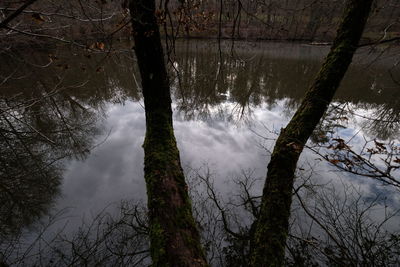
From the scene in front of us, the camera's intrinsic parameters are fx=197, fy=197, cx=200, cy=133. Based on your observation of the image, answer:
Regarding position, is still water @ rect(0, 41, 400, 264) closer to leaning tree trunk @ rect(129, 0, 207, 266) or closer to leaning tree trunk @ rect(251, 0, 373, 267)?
leaning tree trunk @ rect(129, 0, 207, 266)

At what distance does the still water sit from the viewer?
164 inches

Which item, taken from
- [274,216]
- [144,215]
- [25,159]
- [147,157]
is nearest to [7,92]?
[25,159]

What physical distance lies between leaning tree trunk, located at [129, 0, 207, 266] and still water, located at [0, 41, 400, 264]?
39 centimetres

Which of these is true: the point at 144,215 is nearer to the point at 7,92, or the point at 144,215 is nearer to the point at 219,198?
the point at 219,198

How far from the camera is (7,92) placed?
340 inches

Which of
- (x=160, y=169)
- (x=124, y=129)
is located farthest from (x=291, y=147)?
(x=124, y=129)

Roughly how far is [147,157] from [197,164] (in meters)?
2.92

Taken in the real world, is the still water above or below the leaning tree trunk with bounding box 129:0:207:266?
below

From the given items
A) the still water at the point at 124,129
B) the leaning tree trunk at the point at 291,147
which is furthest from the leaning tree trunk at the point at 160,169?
the leaning tree trunk at the point at 291,147

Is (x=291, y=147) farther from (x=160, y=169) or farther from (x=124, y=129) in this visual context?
(x=124, y=129)

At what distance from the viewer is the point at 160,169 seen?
7.40 feet

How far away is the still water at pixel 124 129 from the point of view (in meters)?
4.16

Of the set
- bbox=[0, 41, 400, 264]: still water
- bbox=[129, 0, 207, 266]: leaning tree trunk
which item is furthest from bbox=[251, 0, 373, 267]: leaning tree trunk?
bbox=[129, 0, 207, 266]: leaning tree trunk

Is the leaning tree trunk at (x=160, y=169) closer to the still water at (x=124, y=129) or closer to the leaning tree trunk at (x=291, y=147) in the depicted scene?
the still water at (x=124, y=129)
